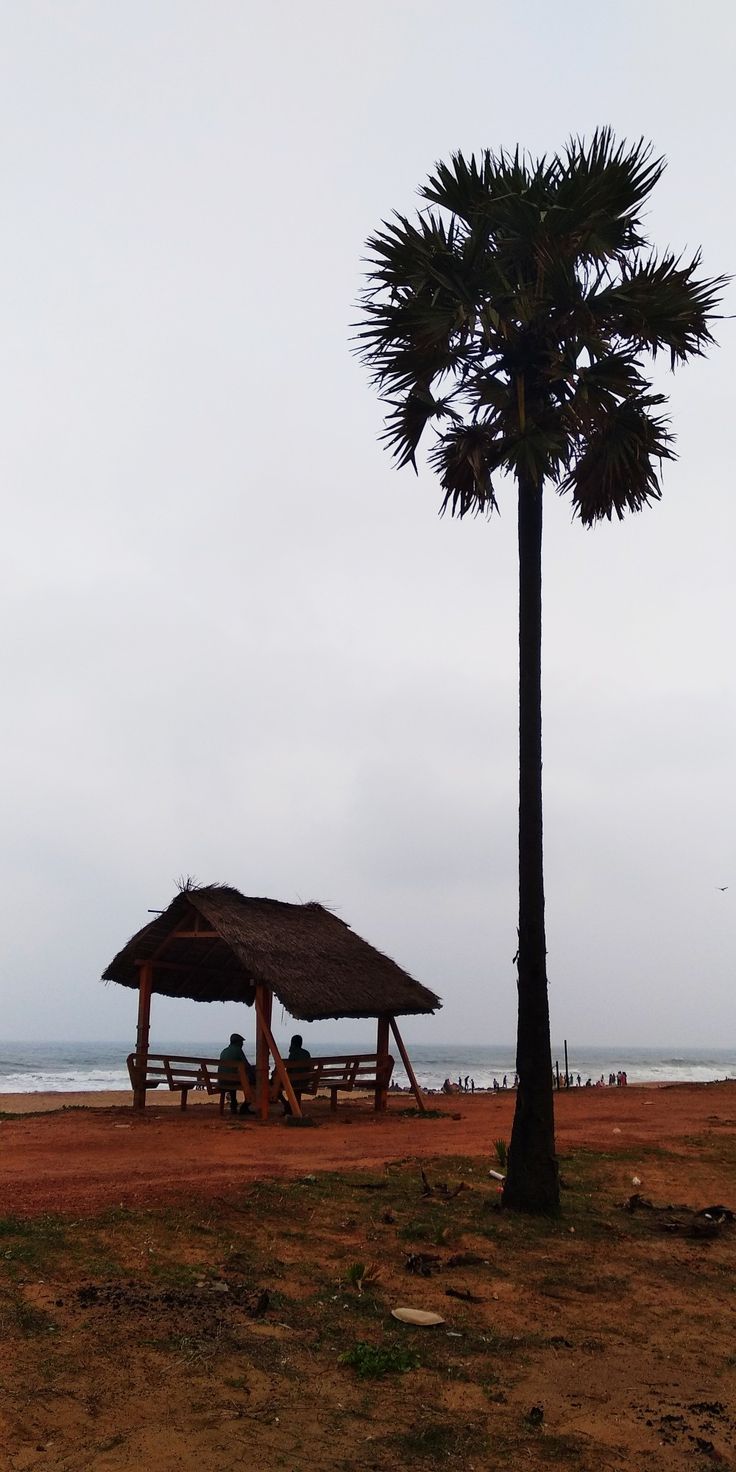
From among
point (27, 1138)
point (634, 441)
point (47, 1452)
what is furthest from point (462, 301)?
point (27, 1138)

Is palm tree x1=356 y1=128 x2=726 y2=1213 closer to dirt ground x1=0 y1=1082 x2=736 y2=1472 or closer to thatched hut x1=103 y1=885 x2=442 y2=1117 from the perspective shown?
dirt ground x1=0 y1=1082 x2=736 y2=1472

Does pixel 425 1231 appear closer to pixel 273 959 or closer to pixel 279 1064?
pixel 279 1064

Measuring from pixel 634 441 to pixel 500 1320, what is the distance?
871cm

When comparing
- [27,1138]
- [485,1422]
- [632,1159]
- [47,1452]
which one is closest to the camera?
[47,1452]

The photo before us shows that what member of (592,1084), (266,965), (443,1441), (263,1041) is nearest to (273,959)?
(266,965)

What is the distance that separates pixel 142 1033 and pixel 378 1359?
14049 mm

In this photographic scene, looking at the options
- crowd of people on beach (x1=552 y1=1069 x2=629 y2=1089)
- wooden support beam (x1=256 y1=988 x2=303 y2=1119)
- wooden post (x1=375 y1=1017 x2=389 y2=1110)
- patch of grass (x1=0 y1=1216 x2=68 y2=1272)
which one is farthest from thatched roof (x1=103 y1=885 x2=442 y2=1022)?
crowd of people on beach (x1=552 y1=1069 x2=629 y2=1089)

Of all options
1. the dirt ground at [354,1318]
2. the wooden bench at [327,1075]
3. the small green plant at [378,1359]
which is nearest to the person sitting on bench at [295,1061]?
the wooden bench at [327,1075]

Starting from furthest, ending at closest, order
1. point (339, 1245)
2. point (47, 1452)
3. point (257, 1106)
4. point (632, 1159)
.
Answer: point (257, 1106) < point (632, 1159) < point (339, 1245) < point (47, 1452)

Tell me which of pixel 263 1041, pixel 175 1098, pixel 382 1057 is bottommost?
pixel 175 1098

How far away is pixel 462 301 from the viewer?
35.5 feet

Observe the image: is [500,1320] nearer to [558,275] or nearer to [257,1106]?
[558,275]

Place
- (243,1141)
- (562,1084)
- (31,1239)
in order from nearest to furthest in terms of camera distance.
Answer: (31,1239), (243,1141), (562,1084)

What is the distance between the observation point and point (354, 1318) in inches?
270
